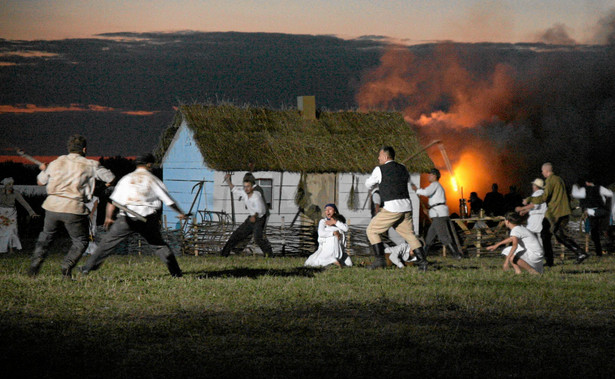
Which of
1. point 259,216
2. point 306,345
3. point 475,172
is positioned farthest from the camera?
point 475,172

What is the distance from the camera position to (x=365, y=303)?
10.0 metres

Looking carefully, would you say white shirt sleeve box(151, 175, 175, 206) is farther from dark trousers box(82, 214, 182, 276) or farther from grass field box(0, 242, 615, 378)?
grass field box(0, 242, 615, 378)

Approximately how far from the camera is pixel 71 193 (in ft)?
37.0

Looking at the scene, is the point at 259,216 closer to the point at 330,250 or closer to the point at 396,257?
the point at 330,250

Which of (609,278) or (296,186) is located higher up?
(296,186)

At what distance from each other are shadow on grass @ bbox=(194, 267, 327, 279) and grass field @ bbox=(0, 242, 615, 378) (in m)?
0.06

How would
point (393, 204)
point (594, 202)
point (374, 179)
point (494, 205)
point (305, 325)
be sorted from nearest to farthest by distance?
point (305, 325) < point (374, 179) < point (393, 204) < point (594, 202) < point (494, 205)

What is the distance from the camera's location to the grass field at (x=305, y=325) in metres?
6.60

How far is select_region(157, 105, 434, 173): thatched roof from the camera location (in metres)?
23.9

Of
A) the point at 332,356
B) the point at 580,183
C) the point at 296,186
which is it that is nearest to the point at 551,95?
the point at 296,186

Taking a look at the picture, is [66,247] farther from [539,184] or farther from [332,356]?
[332,356]

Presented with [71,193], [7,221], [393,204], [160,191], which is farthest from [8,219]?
[393,204]

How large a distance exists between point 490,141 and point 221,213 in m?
18.9

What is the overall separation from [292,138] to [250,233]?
Answer: 309 inches
